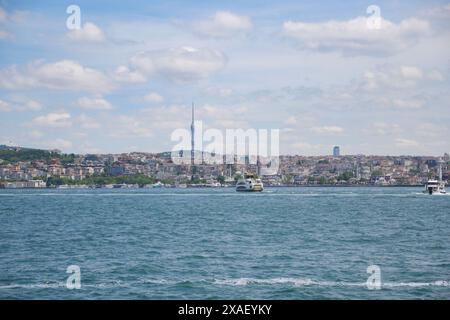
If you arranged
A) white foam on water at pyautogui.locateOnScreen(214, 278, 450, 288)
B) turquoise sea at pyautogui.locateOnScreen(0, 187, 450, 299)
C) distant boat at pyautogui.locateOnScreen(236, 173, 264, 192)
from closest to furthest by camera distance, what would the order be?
turquoise sea at pyautogui.locateOnScreen(0, 187, 450, 299) → white foam on water at pyautogui.locateOnScreen(214, 278, 450, 288) → distant boat at pyautogui.locateOnScreen(236, 173, 264, 192)

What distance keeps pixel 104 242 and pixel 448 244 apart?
14879 millimetres

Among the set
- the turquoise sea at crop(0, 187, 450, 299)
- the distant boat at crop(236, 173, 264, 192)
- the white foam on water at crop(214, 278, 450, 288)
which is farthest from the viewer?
the distant boat at crop(236, 173, 264, 192)

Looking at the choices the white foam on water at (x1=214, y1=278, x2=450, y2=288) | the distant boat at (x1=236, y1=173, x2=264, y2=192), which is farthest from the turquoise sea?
the distant boat at (x1=236, y1=173, x2=264, y2=192)

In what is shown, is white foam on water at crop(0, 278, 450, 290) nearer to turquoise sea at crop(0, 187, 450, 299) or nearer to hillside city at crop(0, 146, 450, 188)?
turquoise sea at crop(0, 187, 450, 299)

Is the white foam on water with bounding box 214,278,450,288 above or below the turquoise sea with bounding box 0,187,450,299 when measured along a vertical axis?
above

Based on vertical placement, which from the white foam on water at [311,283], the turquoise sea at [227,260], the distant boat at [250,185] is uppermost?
the distant boat at [250,185]

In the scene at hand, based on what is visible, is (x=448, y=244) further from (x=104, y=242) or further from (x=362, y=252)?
(x=104, y=242)

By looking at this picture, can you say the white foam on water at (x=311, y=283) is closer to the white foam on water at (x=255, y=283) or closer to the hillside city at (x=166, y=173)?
the white foam on water at (x=255, y=283)

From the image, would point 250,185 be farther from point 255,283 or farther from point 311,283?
point 255,283

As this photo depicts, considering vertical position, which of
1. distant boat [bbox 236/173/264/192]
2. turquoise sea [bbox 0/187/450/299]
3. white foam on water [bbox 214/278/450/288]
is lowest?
turquoise sea [bbox 0/187/450/299]

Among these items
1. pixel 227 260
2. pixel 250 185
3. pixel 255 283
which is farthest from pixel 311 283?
pixel 250 185

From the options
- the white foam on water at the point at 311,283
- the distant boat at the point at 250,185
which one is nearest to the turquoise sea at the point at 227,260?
the white foam on water at the point at 311,283

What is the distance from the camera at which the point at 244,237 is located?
30547mm

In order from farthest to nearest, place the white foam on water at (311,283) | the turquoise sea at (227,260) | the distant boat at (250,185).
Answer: the distant boat at (250,185) < the white foam on water at (311,283) < the turquoise sea at (227,260)
